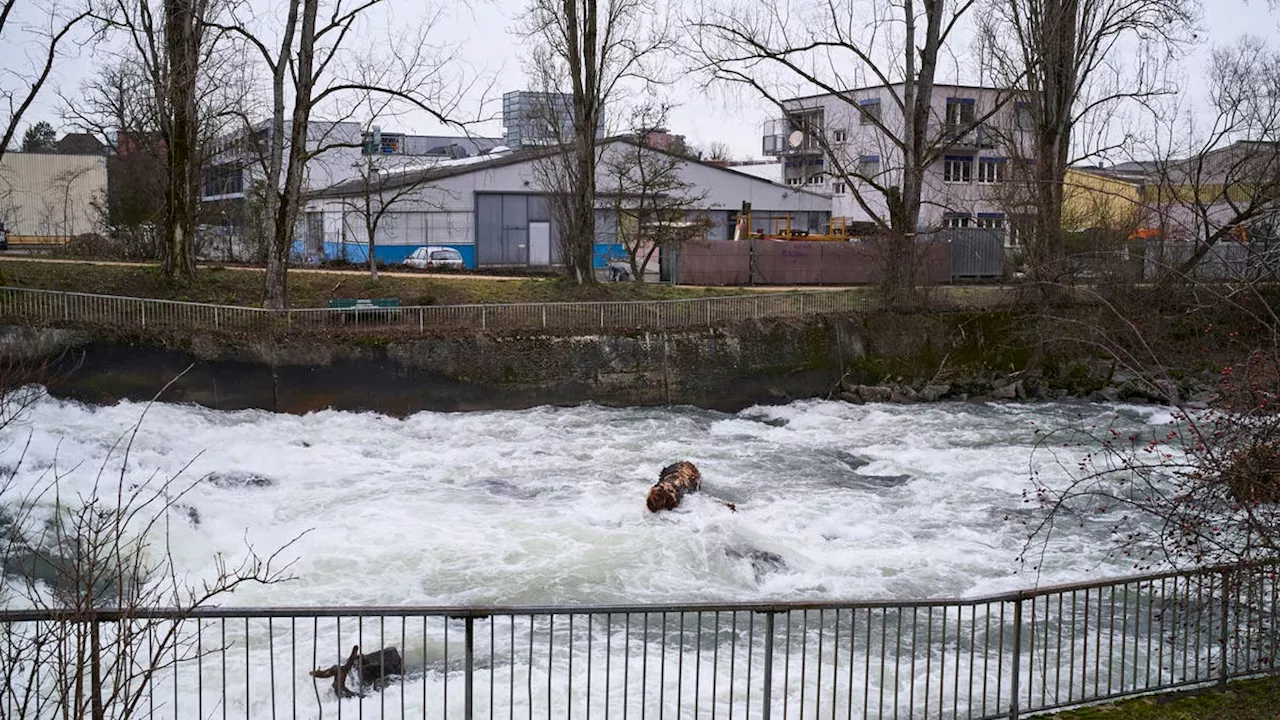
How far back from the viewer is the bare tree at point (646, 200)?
36219 mm

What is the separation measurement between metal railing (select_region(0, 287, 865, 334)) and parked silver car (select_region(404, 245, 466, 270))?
12223mm

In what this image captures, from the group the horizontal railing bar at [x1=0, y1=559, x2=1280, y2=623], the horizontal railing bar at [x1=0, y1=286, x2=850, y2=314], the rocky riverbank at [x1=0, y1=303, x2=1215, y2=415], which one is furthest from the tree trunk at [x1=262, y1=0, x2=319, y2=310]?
the horizontal railing bar at [x1=0, y1=559, x2=1280, y2=623]

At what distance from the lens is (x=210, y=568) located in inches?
597

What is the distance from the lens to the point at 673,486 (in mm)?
18312

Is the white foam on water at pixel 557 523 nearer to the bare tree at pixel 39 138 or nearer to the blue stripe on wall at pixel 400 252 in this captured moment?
the blue stripe on wall at pixel 400 252

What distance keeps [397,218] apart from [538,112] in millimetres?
7726

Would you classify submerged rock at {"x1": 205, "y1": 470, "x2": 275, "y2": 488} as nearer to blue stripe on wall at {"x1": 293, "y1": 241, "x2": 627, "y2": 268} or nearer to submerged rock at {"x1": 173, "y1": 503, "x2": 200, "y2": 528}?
submerged rock at {"x1": 173, "y1": 503, "x2": 200, "y2": 528}

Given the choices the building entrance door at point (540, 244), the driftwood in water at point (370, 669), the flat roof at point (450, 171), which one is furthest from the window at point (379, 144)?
the driftwood in water at point (370, 669)

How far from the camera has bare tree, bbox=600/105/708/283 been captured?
36.2 metres

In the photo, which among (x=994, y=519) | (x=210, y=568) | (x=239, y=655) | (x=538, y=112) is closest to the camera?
(x=239, y=655)

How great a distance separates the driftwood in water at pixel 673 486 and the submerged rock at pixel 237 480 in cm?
670

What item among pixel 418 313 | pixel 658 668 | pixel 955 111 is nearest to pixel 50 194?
pixel 418 313

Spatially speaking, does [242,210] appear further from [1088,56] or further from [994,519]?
[994,519]

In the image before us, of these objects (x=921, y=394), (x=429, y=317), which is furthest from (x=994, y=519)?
(x=429, y=317)
